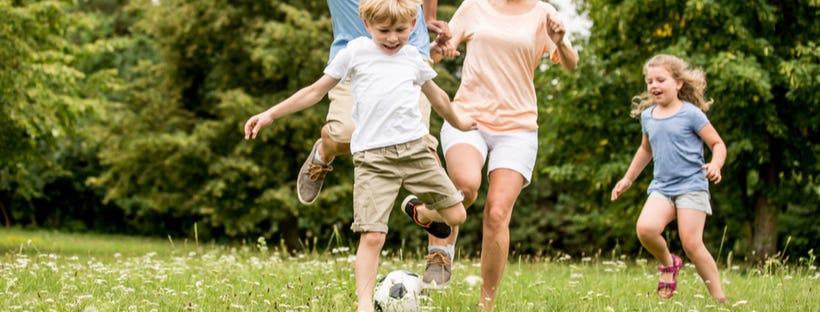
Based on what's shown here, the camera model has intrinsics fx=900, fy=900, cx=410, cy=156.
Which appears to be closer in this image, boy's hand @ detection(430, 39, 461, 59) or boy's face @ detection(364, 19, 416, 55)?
boy's face @ detection(364, 19, 416, 55)

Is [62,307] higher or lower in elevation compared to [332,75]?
lower

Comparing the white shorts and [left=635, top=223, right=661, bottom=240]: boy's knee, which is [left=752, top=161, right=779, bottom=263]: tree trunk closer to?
[left=635, top=223, right=661, bottom=240]: boy's knee

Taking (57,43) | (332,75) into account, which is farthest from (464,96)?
(57,43)

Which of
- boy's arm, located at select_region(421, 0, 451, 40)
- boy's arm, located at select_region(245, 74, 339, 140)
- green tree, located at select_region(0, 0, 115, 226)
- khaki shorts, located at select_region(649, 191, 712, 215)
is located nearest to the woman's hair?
khaki shorts, located at select_region(649, 191, 712, 215)

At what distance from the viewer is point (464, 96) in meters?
5.45

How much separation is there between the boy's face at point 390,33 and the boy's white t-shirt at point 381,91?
0.28ft

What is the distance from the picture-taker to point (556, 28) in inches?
206

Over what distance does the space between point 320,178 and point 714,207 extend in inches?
547

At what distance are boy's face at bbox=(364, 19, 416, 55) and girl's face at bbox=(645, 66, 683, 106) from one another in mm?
2604

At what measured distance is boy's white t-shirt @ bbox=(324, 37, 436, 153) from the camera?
175 inches

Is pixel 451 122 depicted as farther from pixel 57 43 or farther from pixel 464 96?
pixel 57 43

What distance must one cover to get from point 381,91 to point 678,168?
2.72 m

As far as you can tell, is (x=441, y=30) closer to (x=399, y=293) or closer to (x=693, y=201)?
(x=399, y=293)

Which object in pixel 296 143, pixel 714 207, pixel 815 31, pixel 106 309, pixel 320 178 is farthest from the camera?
pixel 296 143
